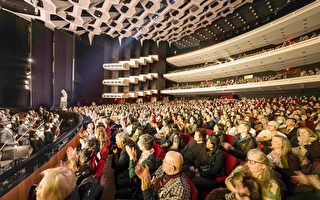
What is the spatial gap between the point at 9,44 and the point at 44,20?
420 cm

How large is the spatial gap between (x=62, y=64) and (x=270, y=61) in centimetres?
1912

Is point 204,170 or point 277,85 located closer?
point 204,170

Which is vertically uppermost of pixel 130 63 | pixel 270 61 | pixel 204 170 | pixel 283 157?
pixel 130 63

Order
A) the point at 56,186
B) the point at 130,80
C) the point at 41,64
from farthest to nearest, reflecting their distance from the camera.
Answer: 1. the point at 130,80
2. the point at 41,64
3. the point at 56,186

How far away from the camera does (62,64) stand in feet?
66.5

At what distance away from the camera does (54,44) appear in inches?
755

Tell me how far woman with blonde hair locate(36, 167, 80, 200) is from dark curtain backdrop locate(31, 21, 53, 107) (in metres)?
17.1

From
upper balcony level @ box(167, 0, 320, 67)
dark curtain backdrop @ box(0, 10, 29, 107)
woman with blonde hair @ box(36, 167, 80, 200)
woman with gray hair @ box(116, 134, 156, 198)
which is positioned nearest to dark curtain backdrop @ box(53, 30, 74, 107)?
dark curtain backdrop @ box(0, 10, 29, 107)

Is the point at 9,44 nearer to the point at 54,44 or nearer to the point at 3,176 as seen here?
the point at 54,44

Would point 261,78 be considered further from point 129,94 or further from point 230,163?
point 230,163

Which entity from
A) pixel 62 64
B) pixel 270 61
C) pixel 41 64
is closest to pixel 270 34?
pixel 270 61

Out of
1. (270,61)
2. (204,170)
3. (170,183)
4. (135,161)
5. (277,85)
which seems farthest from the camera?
(270,61)

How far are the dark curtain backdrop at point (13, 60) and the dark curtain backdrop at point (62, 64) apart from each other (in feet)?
11.2

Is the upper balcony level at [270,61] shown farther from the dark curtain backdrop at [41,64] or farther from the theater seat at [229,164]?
the dark curtain backdrop at [41,64]
